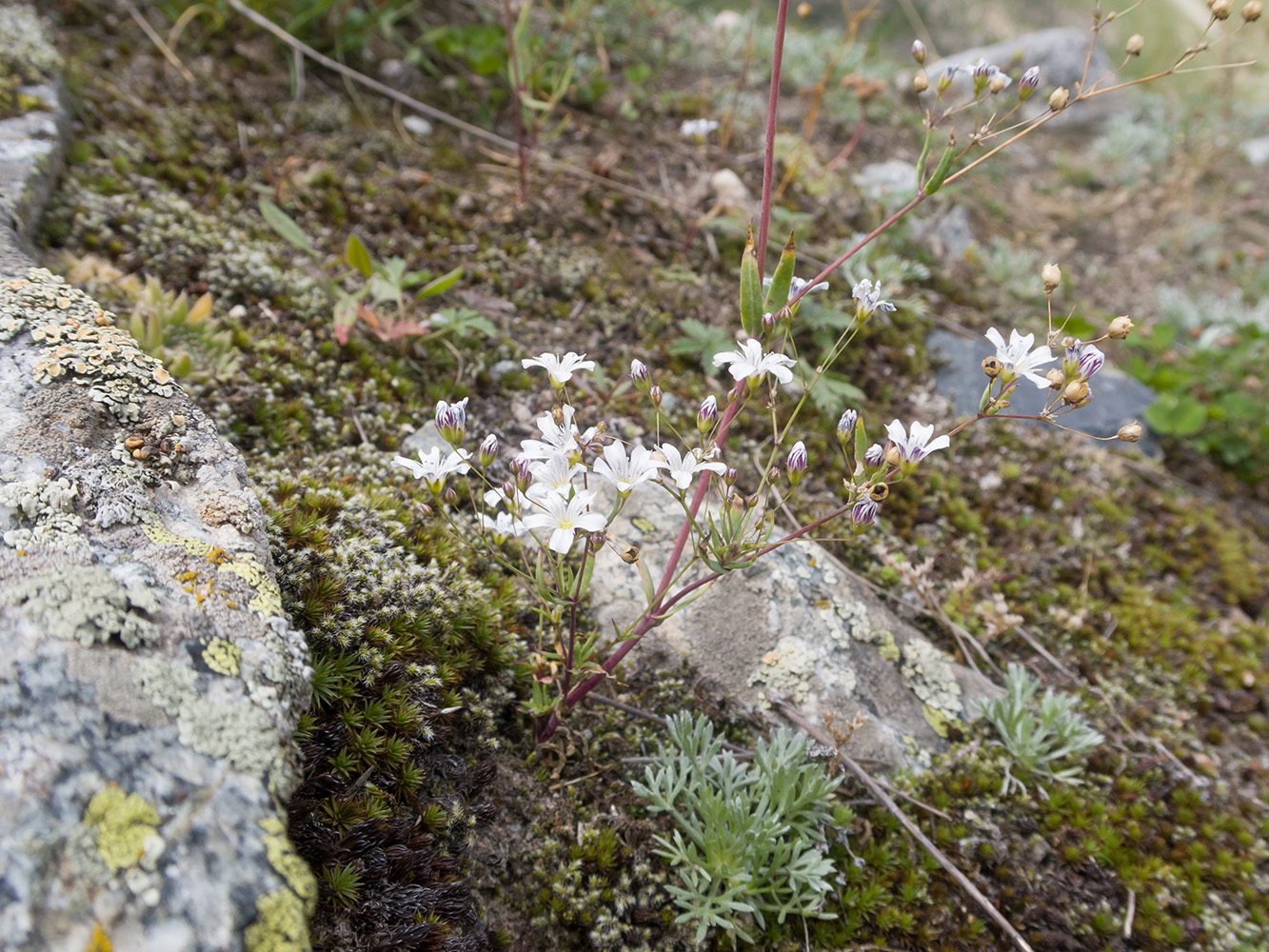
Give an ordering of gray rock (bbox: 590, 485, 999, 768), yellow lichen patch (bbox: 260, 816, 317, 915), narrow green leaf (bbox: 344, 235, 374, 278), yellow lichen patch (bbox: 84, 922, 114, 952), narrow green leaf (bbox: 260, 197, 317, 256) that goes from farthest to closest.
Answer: narrow green leaf (bbox: 260, 197, 317, 256) < narrow green leaf (bbox: 344, 235, 374, 278) < gray rock (bbox: 590, 485, 999, 768) < yellow lichen patch (bbox: 260, 816, 317, 915) < yellow lichen patch (bbox: 84, 922, 114, 952)

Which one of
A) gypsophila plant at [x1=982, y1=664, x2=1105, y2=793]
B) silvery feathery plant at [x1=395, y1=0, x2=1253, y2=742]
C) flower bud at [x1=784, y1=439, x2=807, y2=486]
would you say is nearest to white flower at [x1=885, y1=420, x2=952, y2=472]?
silvery feathery plant at [x1=395, y1=0, x2=1253, y2=742]

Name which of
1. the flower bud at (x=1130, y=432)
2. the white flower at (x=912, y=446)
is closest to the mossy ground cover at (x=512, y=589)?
the white flower at (x=912, y=446)

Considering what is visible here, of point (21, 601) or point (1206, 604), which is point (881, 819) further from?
point (1206, 604)

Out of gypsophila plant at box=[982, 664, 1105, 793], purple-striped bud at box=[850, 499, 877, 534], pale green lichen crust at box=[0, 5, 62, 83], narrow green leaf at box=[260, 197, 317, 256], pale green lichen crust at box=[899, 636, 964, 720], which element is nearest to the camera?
purple-striped bud at box=[850, 499, 877, 534]

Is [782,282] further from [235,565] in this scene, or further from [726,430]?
[235,565]

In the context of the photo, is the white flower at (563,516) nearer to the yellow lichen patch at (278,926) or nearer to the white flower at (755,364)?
the white flower at (755,364)

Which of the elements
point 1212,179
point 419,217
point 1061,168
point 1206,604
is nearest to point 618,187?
point 419,217

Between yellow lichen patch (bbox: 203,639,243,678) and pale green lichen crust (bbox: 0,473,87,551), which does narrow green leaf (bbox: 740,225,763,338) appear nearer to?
yellow lichen patch (bbox: 203,639,243,678)
